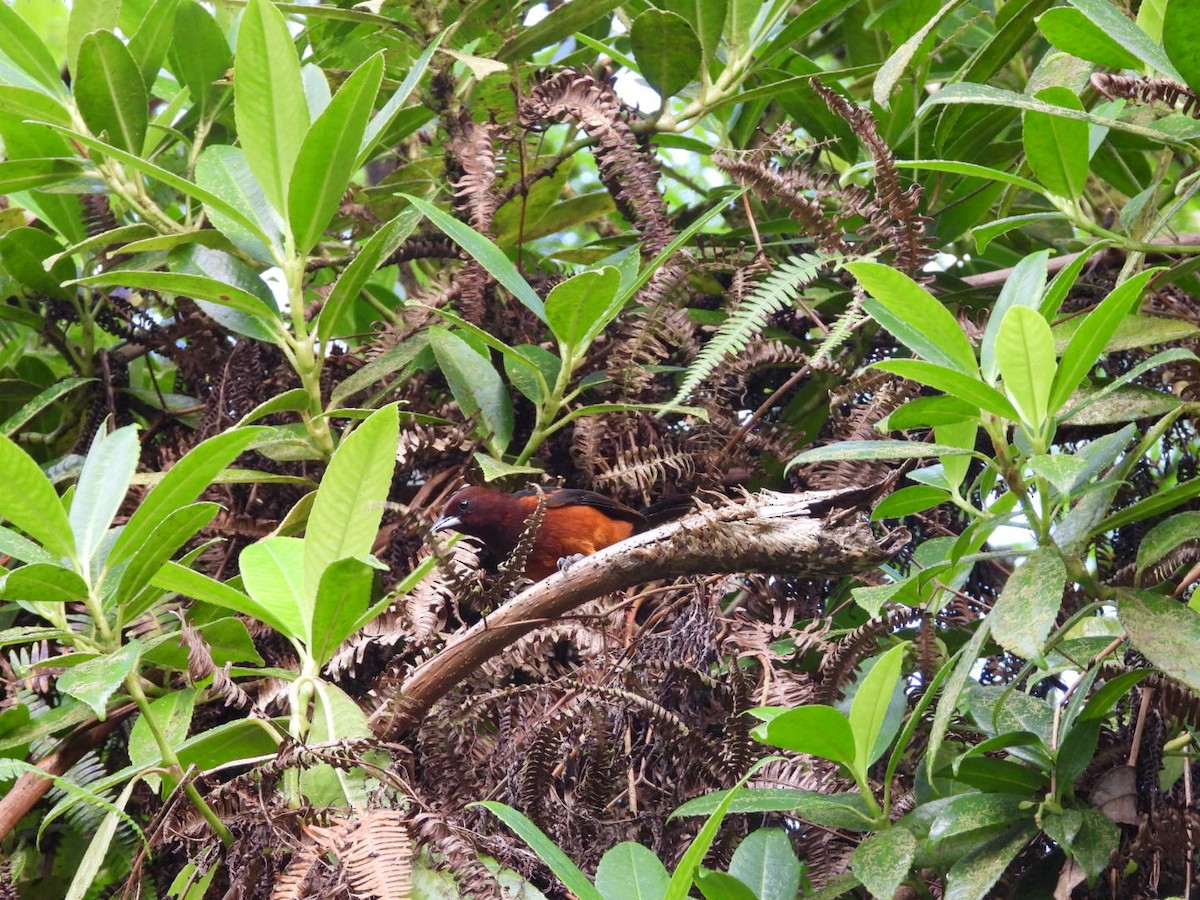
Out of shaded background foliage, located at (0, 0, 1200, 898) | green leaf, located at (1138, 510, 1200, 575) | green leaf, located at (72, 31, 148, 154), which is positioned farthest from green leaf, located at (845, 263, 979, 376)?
green leaf, located at (72, 31, 148, 154)

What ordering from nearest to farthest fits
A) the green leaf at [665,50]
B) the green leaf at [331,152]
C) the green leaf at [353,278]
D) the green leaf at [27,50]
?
1. the green leaf at [331,152]
2. the green leaf at [353,278]
3. the green leaf at [27,50]
4. the green leaf at [665,50]

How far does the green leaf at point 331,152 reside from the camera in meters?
1.85

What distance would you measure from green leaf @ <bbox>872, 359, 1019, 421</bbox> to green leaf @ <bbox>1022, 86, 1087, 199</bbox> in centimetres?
52

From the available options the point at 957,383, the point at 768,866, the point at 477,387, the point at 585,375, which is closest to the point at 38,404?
the point at 477,387

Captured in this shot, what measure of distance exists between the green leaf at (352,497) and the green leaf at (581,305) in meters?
0.47

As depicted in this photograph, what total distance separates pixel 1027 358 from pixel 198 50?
195 cm

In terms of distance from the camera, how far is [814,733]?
1495mm

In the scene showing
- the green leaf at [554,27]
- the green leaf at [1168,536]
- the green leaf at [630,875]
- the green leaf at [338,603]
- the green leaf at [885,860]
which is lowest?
the green leaf at [885,860]

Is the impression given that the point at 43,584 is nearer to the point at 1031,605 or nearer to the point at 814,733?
the point at 814,733

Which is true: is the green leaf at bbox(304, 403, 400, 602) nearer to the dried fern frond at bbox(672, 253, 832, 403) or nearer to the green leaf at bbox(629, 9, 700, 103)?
the dried fern frond at bbox(672, 253, 832, 403)

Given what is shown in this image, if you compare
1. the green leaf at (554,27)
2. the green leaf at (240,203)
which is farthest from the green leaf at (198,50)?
the green leaf at (554,27)

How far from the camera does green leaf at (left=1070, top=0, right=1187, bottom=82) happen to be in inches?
62.9

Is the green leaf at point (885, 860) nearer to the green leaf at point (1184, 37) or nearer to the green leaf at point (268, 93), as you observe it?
the green leaf at point (1184, 37)

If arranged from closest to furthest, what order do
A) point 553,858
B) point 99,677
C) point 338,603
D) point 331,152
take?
1. point 553,858
2. point 99,677
3. point 338,603
4. point 331,152
